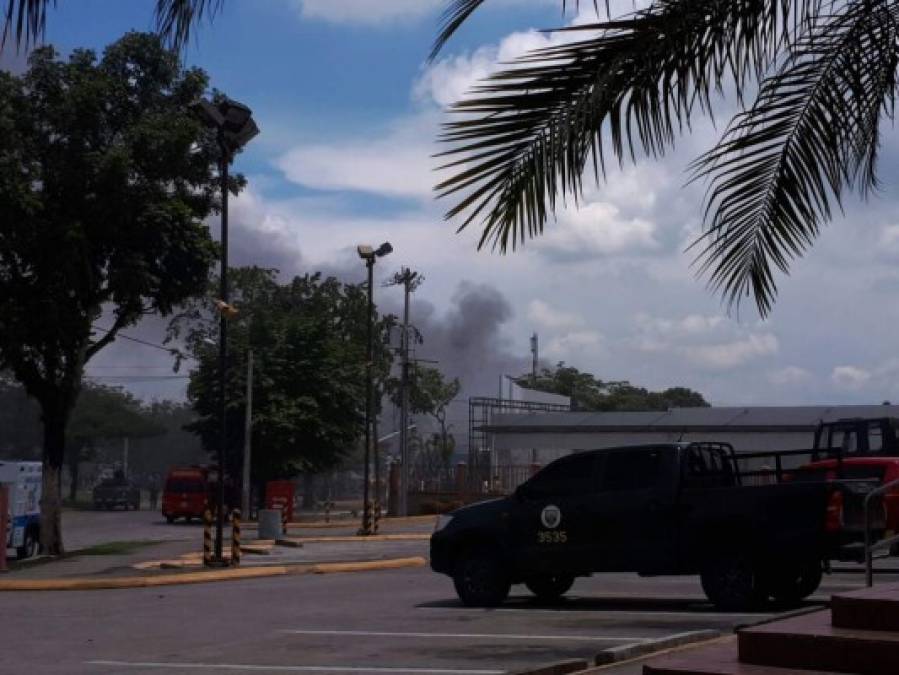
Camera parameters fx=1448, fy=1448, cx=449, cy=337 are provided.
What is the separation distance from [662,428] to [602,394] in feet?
154

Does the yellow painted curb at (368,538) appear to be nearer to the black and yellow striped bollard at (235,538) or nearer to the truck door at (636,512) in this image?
the black and yellow striped bollard at (235,538)

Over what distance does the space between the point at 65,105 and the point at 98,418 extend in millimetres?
59138

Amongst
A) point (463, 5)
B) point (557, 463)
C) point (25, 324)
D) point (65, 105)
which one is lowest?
point (557, 463)

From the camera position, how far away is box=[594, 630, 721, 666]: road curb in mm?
11797

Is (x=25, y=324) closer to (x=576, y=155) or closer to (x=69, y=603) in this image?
(x=69, y=603)

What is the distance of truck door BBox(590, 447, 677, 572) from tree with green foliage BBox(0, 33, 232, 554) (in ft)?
59.5

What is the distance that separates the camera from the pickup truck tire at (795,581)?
52.7 ft

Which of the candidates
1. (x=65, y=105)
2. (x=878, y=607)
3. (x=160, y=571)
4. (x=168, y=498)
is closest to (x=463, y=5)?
(x=878, y=607)

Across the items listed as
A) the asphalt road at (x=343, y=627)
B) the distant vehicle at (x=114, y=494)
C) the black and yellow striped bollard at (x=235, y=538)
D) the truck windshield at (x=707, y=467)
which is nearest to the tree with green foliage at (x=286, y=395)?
the distant vehicle at (x=114, y=494)

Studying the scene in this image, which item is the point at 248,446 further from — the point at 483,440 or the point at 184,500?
the point at 483,440

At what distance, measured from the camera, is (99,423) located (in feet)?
292

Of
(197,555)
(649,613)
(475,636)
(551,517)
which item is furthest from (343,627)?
(197,555)

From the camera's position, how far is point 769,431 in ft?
169

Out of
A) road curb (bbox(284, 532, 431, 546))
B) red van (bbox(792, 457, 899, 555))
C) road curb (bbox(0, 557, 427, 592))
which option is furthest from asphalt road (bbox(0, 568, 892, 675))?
road curb (bbox(284, 532, 431, 546))
